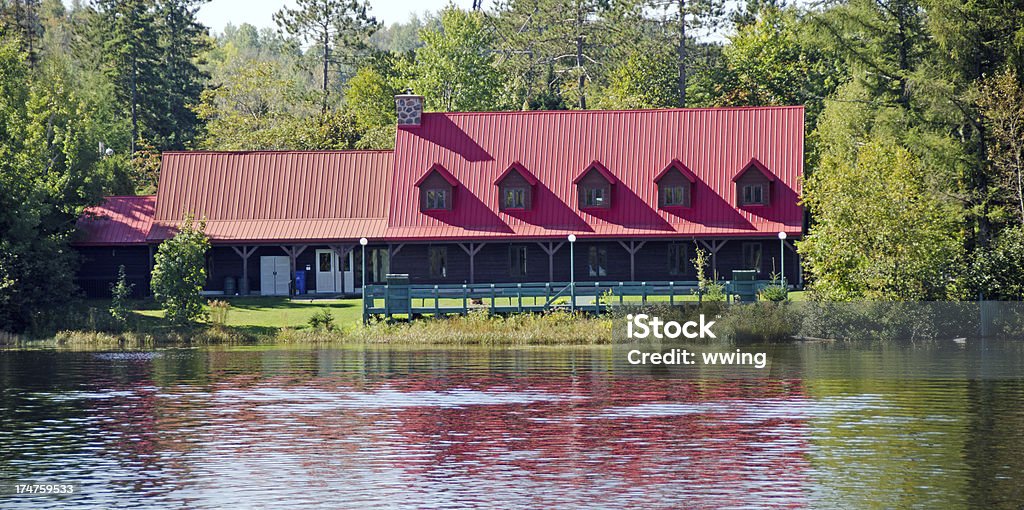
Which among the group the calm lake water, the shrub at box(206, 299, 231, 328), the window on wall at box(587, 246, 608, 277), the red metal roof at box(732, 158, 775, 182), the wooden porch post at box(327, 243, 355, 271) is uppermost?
the red metal roof at box(732, 158, 775, 182)

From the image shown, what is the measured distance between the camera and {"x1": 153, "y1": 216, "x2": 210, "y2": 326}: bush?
184ft

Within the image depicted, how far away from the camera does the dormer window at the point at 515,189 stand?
211 ft

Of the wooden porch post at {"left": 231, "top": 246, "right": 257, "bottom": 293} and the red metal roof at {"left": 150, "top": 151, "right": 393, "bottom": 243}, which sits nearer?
the wooden porch post at {"left": 231, "top": 246, "right": 257, "bottom": 293}

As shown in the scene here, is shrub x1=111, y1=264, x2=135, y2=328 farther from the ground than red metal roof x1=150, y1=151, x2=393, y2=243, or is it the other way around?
red metal roof x1=150, y1=151, x2=393, y2=243

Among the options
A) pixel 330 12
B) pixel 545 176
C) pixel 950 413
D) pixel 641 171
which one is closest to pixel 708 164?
pixel 641 171

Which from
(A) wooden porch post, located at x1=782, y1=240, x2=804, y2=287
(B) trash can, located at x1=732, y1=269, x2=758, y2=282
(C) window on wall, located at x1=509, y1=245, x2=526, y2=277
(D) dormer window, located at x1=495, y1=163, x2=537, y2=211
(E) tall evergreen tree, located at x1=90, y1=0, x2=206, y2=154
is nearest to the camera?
(B) trash can, located at x1=732, y1=269, x2=758, y2=282

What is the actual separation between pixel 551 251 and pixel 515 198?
3.21 meters

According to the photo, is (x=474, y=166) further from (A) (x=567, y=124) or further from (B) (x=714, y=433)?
(B) (x=714, y=433)

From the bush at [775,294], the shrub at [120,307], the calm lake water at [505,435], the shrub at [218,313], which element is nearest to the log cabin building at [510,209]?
the shrub at [218,313]

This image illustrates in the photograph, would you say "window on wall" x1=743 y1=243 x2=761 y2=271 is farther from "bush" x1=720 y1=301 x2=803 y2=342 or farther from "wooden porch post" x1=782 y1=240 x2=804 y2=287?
"bush" x1=720 y1=301 x2=803 y2=342

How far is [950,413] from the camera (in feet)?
110

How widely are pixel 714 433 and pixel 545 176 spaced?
114ft

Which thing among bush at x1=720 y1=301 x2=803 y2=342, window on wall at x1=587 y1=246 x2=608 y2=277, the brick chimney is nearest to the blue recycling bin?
the brick chimney

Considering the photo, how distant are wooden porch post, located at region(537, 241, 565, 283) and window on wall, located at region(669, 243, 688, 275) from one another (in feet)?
15.9
